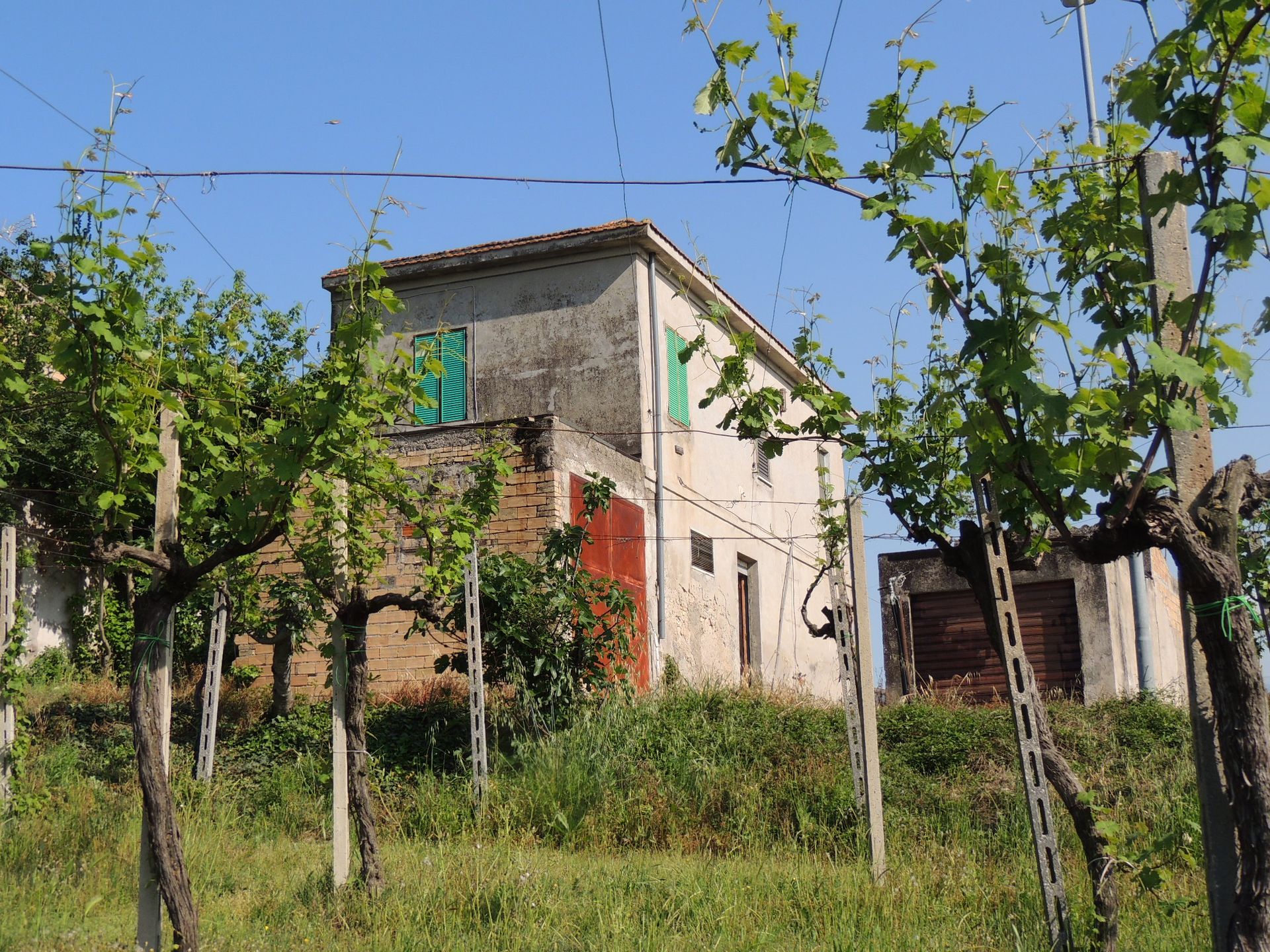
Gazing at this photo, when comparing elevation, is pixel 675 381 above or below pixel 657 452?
above

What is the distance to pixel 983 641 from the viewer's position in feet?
57.0

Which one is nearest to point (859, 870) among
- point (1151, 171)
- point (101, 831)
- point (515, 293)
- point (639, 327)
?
point (1151, 171)

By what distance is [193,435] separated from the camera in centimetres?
680

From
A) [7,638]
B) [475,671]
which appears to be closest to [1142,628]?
[475,671]

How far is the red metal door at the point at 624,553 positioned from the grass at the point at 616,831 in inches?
87.1

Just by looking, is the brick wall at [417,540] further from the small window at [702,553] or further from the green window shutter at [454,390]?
the small window at [702,553]

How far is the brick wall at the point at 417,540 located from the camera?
1412 centimetres

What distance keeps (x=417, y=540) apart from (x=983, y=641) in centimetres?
837

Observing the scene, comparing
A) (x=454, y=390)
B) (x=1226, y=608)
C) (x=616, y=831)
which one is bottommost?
(x=616, y=831)

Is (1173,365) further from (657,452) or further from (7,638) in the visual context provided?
(657,452)

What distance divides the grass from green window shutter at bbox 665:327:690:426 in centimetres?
596

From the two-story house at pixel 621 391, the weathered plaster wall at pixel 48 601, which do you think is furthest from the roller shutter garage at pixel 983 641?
the weathered plaster wall at pixel 48 601

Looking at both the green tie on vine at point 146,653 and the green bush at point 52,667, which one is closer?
the green tie on vine at point 146,653

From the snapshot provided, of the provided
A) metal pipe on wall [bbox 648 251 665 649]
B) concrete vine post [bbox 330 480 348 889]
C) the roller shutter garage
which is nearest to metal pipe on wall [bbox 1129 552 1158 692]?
the roller shutter garage
